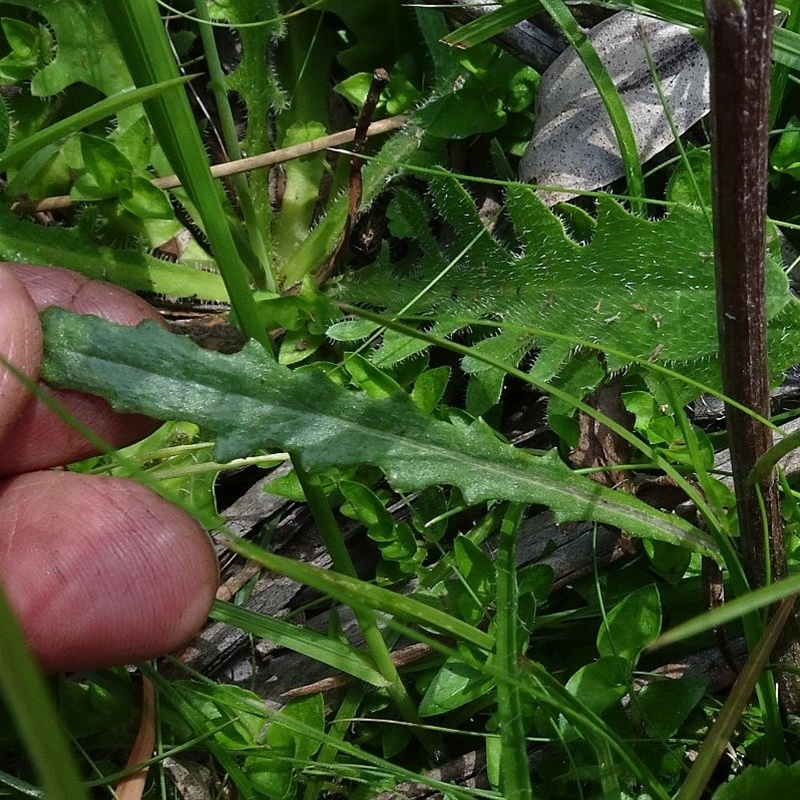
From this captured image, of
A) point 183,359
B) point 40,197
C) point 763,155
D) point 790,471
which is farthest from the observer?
point 40,197

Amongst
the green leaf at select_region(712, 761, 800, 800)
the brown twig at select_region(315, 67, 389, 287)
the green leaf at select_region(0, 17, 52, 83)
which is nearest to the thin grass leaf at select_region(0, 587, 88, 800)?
the green leaf at select_region(712, 761, 800, 800)

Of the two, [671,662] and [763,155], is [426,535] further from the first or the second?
[763,155]

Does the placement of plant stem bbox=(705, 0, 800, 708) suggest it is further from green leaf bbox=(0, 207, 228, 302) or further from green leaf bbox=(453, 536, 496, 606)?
green leaf bbox=(0, 207, 228, 302)

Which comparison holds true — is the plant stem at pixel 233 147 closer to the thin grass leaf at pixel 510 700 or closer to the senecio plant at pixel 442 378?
the senecio plant at pixel 442 378

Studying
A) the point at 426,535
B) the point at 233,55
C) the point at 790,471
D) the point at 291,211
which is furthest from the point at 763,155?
the point at 233,55

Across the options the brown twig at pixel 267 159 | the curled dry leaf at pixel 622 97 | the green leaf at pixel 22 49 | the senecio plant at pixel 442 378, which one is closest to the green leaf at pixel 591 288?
the senecio plant at pixel 442 378

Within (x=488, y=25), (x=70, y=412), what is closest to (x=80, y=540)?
(x=70, y=412)
